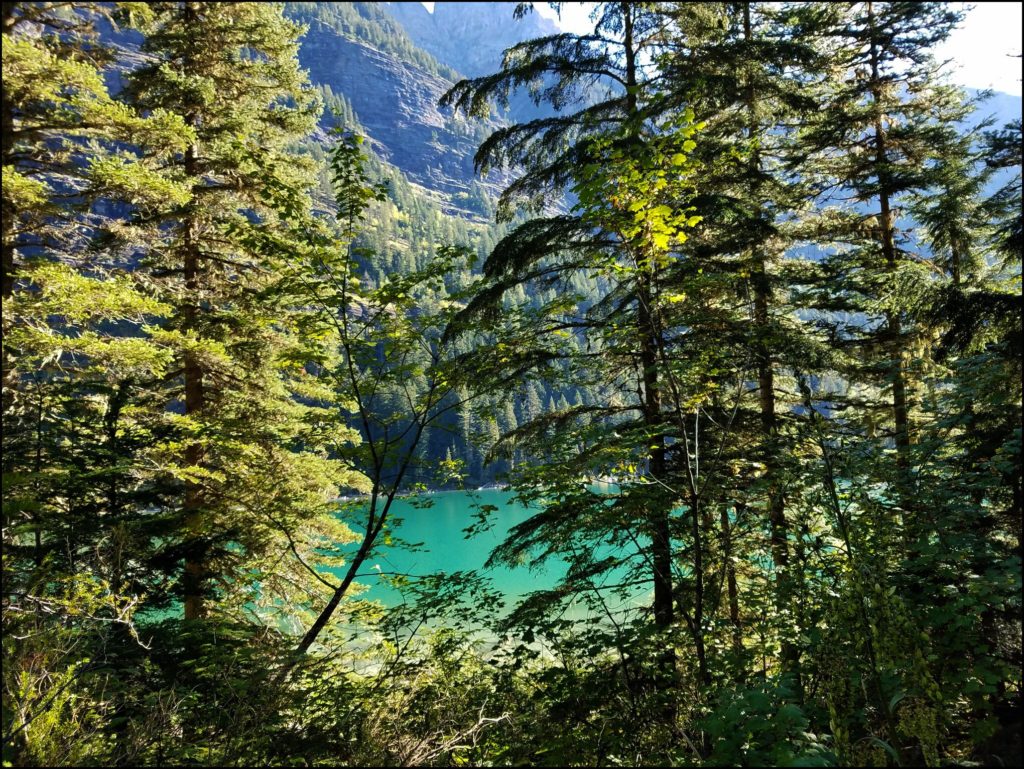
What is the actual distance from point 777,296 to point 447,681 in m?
7.40

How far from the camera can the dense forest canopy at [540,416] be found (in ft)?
10.7

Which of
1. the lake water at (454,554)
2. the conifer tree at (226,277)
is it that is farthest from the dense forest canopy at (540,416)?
the lake water at (454,554)

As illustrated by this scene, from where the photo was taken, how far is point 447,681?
502 cm

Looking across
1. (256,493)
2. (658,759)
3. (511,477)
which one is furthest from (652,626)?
(256,493)

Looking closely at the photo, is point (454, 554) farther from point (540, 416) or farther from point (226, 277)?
point (540, 416)

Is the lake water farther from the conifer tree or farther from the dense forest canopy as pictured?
the conifer tree

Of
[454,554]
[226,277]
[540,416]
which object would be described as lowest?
[454,554]

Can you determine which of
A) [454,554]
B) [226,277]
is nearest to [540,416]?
[226,277]

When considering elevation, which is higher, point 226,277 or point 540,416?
point 226,277

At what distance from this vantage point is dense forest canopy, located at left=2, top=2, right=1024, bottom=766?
10.7 feet

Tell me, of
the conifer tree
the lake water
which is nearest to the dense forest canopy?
the conifer tree

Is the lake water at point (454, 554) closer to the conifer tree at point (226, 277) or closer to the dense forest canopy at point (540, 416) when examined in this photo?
the dense forest canopy at point (540, 416)

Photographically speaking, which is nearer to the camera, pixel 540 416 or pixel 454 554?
pixel 540 416

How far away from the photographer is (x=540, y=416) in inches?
311
